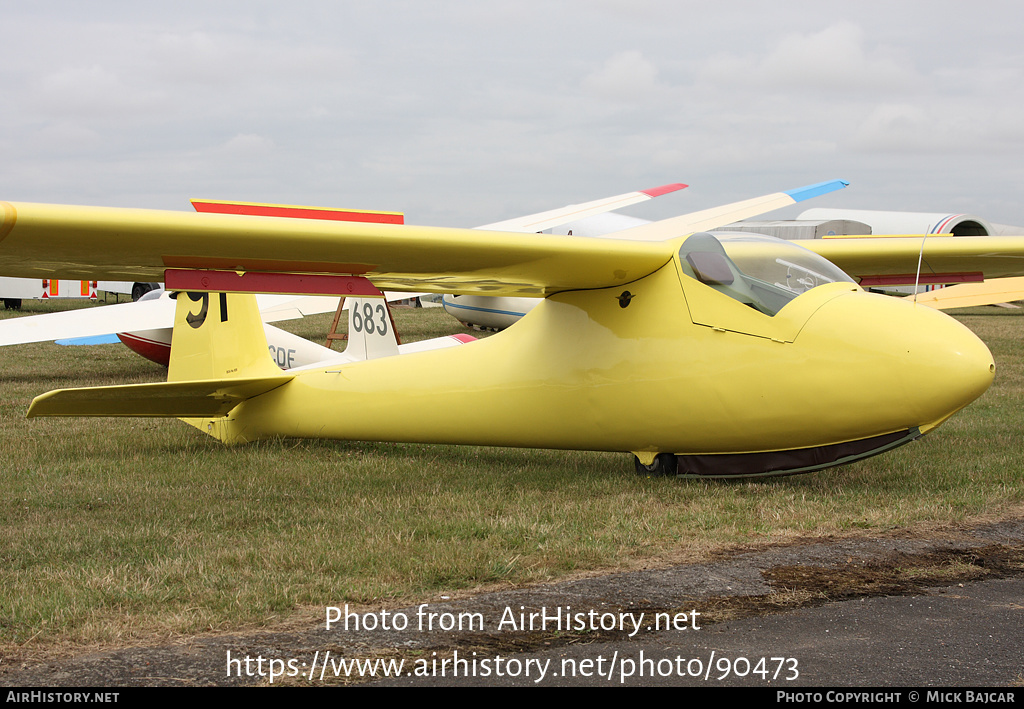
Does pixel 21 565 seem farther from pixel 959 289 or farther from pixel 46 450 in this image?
pixel 959 289

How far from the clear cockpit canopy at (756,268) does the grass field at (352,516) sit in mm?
1568

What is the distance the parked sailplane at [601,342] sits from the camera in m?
5.86

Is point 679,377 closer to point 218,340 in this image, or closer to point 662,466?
point 662,466

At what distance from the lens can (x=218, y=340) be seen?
9797mm

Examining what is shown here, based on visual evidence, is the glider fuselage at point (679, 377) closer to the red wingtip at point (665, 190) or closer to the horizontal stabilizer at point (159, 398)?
the horizontal stabilizer at point (159, 398)

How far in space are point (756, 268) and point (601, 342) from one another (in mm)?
1426

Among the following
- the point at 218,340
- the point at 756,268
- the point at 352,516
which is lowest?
the point at 352,516

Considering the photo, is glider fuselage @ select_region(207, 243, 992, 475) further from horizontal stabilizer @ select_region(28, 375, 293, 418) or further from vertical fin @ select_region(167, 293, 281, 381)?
vertical fin @ select_region(167, 293, 281, 381)

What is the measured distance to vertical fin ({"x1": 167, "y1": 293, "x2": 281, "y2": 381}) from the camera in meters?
9.77

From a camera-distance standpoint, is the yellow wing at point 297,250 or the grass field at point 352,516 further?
the yellow wing at point 297,250

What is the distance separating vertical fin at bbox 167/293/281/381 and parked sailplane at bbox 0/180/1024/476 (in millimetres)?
964

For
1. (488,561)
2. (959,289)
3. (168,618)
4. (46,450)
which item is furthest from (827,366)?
(959,289)

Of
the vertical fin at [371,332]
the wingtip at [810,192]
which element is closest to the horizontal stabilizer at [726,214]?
the wingtip at [810,192]

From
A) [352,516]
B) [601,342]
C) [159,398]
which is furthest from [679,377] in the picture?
[159,398]
